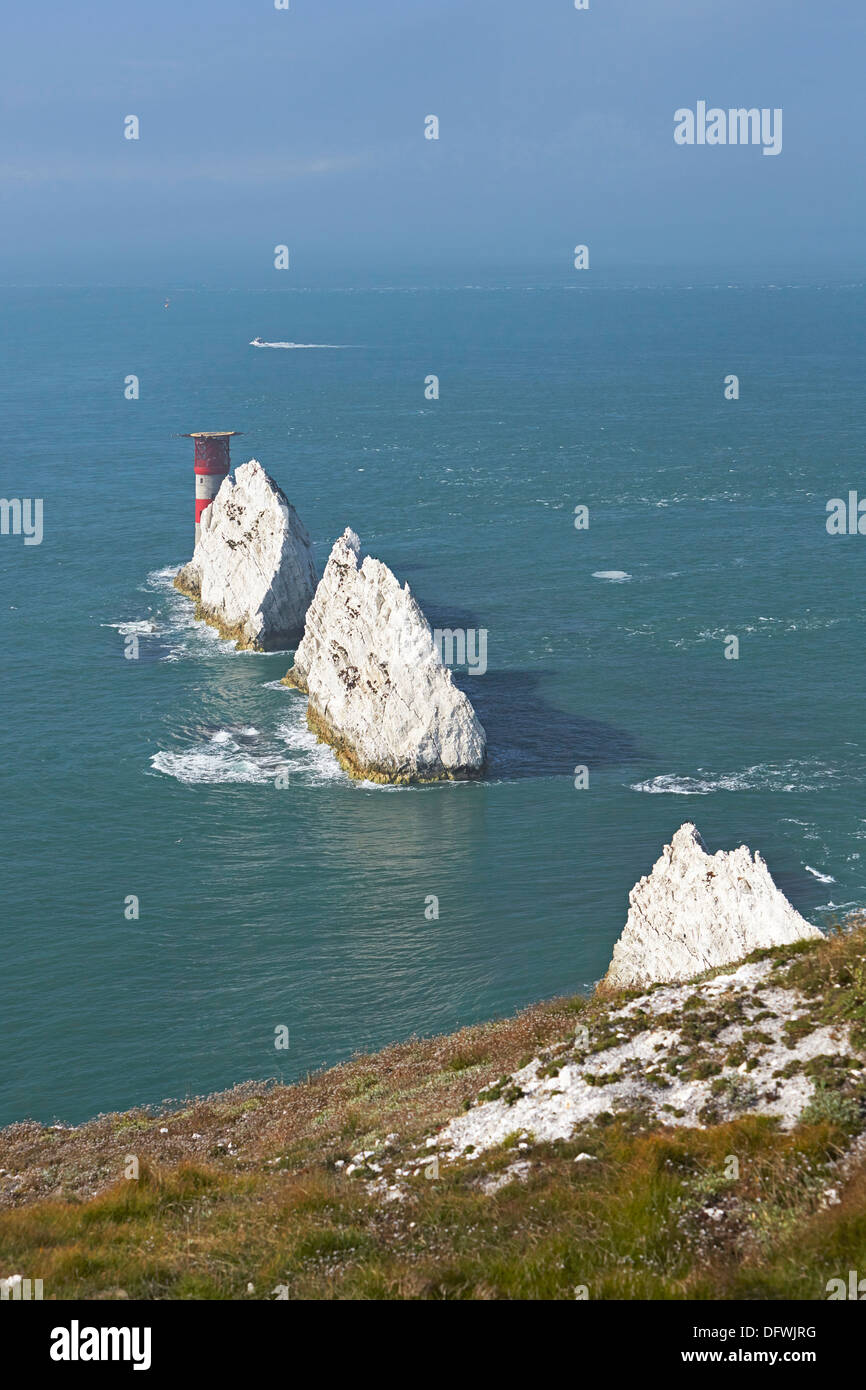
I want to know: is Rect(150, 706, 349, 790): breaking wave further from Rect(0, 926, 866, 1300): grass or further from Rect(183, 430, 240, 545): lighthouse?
Rect(0, 926, 866, 1300): grass

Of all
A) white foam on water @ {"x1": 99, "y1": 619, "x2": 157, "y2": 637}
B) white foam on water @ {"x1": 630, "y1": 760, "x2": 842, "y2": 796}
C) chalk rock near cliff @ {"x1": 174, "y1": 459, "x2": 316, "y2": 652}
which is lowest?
white foam on water @ {"x1": 630, "y1": 760, "x2": 842, "y2": 796}

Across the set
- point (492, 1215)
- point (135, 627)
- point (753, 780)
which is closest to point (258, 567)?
point (135, 627)

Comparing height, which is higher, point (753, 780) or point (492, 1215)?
point (753, 780)

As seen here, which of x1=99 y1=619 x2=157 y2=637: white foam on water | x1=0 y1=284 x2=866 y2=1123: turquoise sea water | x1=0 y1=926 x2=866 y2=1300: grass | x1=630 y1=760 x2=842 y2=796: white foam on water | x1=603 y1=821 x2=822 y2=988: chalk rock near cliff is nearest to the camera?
x1=0 y1=926 x2=866 y2=1300: grass

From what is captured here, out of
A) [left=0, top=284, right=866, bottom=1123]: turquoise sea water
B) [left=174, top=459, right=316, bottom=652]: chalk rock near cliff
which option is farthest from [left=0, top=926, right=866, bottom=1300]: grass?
[left=174, top=459, right=316, bottom=652]: chalk rock near cliff

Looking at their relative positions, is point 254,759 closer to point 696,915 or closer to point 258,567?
point 258,567
